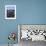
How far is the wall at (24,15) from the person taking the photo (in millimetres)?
3838

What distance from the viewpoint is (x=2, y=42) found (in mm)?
3820

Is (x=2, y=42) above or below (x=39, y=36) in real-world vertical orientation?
below

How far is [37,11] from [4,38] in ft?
4.46

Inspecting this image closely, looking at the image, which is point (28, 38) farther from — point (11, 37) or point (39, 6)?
point (39, 6)

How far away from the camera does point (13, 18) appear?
3850 mm

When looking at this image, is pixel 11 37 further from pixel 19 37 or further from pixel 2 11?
pixel 2 11

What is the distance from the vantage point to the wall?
3.84 meters

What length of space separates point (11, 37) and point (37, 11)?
116 cm

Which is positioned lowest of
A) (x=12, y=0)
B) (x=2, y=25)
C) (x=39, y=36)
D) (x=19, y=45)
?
(x=19, y=45)

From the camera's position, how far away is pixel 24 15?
3.85 metres

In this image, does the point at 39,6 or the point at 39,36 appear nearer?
the point at 39,36

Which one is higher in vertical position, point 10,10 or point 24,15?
point 10,10

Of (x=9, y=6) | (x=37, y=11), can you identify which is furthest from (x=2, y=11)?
(x=37, y=11)

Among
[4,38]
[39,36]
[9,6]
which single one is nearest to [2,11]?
[9,6]
